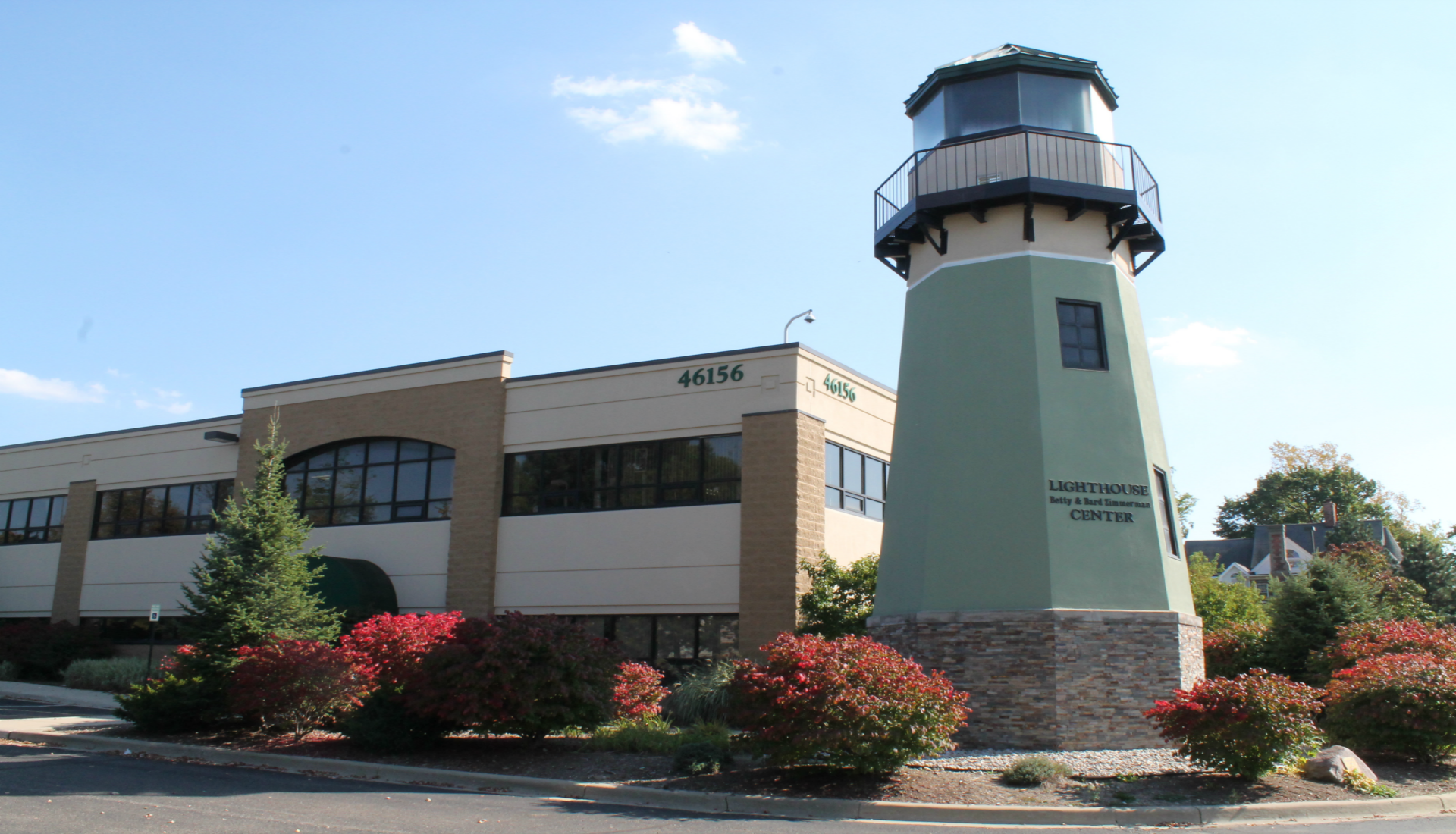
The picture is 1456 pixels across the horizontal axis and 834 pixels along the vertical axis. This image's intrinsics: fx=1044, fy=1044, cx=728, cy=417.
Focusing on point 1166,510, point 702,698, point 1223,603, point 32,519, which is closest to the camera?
point 1166,510

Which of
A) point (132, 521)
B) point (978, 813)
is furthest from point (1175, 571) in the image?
point (132, 521)

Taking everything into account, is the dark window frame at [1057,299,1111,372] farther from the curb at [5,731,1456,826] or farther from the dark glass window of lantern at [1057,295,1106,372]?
the curb at [5,731,1456,826]

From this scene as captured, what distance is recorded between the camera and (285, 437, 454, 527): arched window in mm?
25422

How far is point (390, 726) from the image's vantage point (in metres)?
14.4

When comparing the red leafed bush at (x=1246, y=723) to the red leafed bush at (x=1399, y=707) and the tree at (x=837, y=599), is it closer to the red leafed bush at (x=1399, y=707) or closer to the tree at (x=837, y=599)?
the red leafed bush at (x=1399, y=707)

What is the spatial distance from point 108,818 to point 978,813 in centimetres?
845

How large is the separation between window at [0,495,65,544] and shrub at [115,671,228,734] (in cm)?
1882

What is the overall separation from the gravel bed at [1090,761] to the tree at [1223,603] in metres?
11.6

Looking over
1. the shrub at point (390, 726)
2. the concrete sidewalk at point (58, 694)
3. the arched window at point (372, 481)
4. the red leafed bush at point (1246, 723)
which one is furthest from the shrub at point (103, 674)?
the red leafed bush at point (1246, 723)

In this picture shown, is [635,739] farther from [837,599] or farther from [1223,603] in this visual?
[1223,603]

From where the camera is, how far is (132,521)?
3069 cm

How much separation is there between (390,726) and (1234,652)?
14.7 m

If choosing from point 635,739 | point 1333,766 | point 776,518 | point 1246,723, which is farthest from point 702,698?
point 1333,766

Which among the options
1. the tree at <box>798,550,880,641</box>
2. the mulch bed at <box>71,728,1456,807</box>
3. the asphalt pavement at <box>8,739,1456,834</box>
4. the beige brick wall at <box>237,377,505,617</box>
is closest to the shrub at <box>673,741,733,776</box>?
the mulch bed at <box>71,728,1456,807</box>
